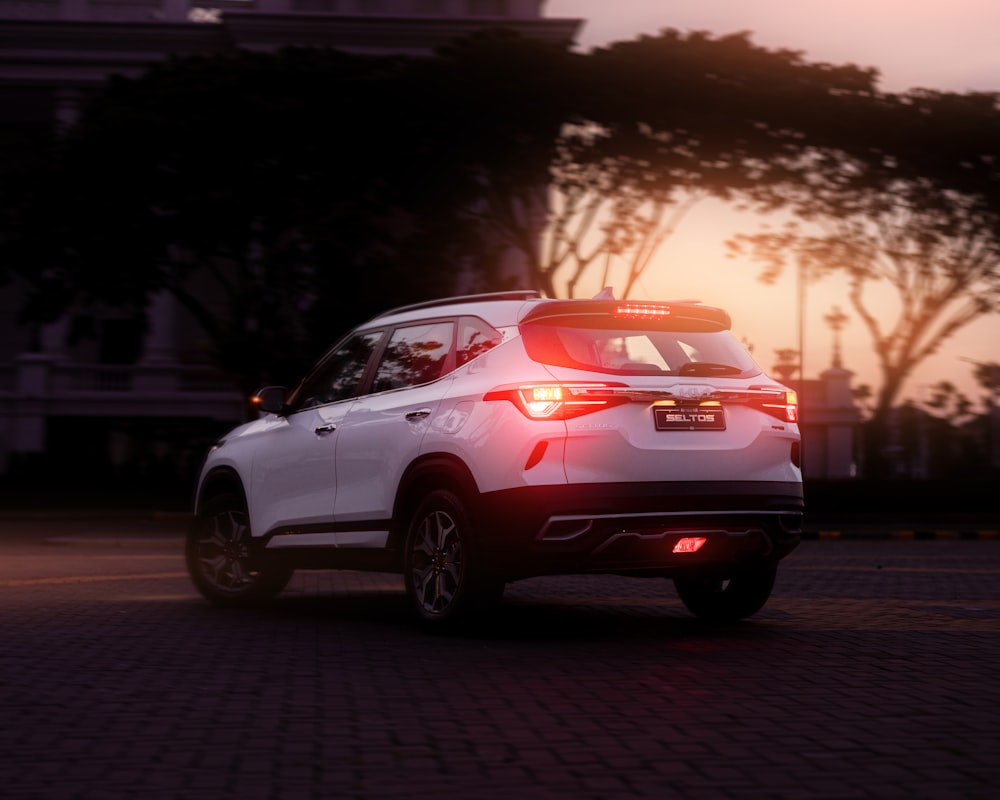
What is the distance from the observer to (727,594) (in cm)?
1015

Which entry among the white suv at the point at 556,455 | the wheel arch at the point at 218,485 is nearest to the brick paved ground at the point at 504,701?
the white suv at the point at 556,455

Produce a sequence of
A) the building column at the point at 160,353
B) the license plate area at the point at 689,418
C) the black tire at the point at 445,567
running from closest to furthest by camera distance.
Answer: the license plate area at the point at 689,418 < the black tire at the point at 445,567 < the building column at the point at 160,353

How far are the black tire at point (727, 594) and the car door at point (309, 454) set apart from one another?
234 centimetres

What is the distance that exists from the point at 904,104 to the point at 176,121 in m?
13.3

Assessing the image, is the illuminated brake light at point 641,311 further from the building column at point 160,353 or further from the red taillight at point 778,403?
the building column at point 160,353

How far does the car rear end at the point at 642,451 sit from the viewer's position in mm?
8594

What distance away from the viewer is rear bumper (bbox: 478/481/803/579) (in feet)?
28.2

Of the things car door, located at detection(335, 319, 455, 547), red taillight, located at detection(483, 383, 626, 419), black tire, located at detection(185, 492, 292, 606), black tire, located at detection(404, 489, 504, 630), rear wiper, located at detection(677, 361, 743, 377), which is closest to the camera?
red taillight, located at detection(483, 383, 626, 419)

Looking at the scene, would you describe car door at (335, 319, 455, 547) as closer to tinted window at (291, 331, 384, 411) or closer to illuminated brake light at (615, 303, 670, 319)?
tinted window at (291, 331, 384, 411)

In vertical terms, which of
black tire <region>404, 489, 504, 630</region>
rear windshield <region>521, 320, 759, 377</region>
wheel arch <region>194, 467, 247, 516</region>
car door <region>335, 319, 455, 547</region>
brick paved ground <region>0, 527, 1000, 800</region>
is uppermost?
rear windshield <region>521, 320, 759, 377</region>

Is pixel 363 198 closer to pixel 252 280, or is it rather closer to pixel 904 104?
pixel 252 280

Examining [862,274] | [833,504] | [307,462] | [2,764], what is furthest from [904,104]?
[2,764]

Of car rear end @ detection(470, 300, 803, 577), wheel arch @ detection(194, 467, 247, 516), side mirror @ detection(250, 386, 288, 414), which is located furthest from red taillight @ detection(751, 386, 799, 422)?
wheel arch @ detection(194, 467, 247, 516)

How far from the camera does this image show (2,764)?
18.6ft
